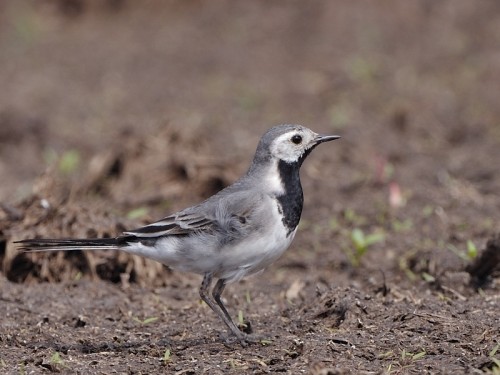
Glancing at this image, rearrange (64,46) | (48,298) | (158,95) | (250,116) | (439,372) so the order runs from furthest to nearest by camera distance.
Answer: (64,46)
(158,95)
(250,116)
(48,298)
(439,372)

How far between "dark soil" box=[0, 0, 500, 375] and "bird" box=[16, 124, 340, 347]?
49 cm

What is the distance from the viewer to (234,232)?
619cm

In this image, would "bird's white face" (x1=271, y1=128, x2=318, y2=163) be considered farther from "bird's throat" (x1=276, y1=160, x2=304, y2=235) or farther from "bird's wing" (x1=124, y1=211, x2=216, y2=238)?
"bird's wing" (x1=124, y1=211, x2=216, y2=238)

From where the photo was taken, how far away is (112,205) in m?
9.51

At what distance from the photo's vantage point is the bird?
613 centimetres

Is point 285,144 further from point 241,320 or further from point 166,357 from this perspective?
point 166,357

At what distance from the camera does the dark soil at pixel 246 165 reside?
6.07 meters

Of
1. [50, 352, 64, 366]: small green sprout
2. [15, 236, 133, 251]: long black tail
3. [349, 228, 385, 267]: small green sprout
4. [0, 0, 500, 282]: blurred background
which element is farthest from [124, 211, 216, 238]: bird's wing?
[349, 228, 385, 267]: small green sprout

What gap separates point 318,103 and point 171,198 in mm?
3848

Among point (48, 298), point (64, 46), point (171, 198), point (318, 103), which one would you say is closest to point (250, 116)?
point (318, 103)

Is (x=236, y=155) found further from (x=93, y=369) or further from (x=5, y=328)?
(x=93, y=369)

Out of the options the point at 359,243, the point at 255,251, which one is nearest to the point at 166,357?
the point at 255,251

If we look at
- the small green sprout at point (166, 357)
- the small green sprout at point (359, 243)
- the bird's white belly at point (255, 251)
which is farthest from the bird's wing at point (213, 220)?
the small green sprout at point (359, 243)

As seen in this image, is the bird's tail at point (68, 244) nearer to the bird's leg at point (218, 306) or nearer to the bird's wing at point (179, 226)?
the bird's wing at point (179, 226)
